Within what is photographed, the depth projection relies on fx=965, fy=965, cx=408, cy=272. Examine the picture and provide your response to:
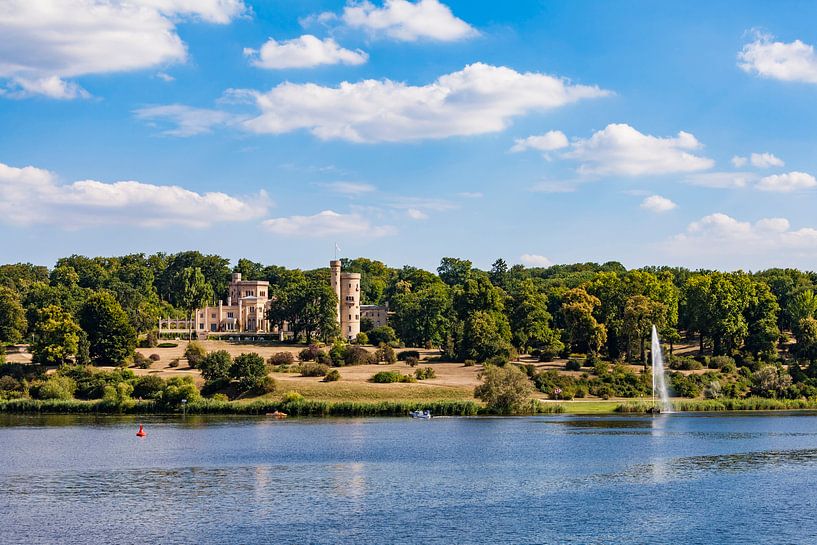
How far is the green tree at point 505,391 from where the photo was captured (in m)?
107

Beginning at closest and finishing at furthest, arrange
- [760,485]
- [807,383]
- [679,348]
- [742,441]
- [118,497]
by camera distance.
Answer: [118,497] → [760,485] → [742,441] → [807,383] → [679,348]

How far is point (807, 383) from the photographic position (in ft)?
427

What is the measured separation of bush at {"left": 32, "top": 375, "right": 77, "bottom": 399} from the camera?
116938 mm

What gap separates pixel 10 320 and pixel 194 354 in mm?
35539

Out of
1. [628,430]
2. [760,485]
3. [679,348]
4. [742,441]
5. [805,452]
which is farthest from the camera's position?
[679,348]

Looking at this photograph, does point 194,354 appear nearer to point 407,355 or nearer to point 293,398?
point 407,355

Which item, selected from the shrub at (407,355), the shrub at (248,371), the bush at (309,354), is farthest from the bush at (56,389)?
the shrub at (407,355)

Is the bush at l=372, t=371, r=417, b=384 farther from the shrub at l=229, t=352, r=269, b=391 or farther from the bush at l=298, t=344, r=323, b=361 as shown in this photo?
the bush at l=298, t=344, r=323, b=361

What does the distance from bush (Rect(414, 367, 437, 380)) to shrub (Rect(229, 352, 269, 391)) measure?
22.2 m

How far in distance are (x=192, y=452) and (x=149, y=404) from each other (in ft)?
142

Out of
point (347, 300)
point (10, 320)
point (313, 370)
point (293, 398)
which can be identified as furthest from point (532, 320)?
point (10, 320)

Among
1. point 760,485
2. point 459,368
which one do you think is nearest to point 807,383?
point 459,368

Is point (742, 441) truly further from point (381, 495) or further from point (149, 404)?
point (149, 404)

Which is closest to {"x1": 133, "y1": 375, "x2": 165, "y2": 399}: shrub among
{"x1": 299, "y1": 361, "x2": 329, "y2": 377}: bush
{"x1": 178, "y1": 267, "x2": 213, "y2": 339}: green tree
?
{"x1": 299, "y1": 361, "x2": 329, "y2": 377}: bush
